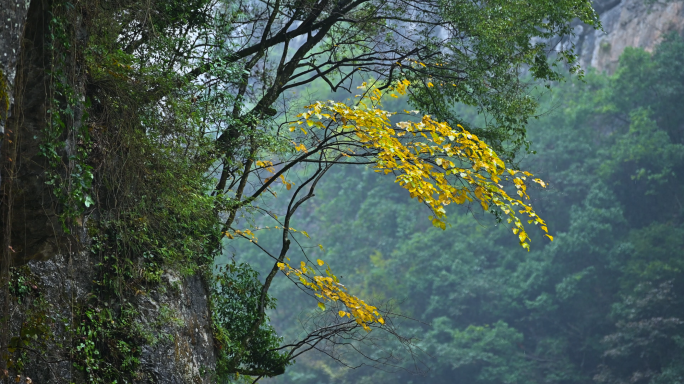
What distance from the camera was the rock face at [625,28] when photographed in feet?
77.6

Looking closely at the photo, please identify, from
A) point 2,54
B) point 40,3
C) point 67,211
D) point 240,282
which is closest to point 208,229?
point 240,282

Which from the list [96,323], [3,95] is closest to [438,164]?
[96,323]

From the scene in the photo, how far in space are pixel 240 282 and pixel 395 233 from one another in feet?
78.0

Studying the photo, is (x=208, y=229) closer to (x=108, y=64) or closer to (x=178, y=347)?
(x=178, y=347)

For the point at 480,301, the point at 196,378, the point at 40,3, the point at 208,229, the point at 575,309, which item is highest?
the point at 480,301

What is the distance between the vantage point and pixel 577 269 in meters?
23.1

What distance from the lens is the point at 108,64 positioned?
12.0ft

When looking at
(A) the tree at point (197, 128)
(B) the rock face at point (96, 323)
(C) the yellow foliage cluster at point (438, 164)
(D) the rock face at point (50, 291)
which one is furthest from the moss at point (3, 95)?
(C) the yellow foliage cluster at point (438, 164)

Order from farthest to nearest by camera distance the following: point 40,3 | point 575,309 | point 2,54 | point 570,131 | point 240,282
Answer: point 570,131
point 575,309
point 240,282
point 40,3
point 2,54

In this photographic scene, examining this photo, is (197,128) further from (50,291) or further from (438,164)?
(438,164)

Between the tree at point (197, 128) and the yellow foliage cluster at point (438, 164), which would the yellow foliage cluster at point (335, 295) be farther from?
the yellow foliage cluster at point (438, 164)

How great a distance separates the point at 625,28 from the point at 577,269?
32.1 feet

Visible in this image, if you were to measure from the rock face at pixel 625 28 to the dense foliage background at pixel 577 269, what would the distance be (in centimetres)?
104

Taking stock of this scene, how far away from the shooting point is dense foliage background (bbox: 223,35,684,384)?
20.6 m
